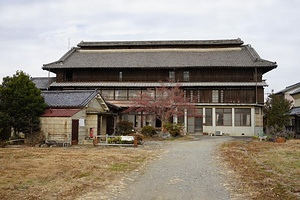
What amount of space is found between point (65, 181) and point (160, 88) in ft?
92.4

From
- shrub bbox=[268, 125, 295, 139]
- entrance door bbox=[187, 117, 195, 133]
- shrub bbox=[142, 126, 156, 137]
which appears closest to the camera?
shrub bbox=[268, 125, 295, 139]

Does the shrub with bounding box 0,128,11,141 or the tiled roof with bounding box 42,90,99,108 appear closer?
the shrub with bounding box 0,128,11,141

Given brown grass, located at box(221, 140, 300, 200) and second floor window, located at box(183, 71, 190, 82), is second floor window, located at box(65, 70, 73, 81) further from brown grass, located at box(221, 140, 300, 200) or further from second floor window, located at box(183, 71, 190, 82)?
brown grass, located at box(221, 140, 300, 200)

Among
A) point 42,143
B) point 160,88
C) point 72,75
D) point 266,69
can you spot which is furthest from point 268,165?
point 72,75

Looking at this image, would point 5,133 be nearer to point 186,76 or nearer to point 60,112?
point 60,112

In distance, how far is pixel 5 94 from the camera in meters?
24.0

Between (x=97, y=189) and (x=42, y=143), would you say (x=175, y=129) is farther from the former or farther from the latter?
(x=97, y=189)

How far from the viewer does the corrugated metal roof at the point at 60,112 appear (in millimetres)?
24163

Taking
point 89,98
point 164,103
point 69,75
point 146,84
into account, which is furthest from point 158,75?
point 89,98

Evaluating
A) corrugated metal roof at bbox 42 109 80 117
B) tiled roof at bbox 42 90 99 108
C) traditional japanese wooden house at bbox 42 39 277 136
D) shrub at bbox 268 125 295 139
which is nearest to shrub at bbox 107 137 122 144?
corrugated metal roof at bbox 42 109 80 117

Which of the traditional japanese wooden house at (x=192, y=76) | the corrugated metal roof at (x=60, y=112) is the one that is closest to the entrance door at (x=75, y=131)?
the corrugated metal roof at (x=60, y=112)

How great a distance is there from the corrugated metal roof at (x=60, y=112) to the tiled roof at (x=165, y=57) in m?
16.2

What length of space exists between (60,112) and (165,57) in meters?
20.3

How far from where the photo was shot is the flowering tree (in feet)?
110
